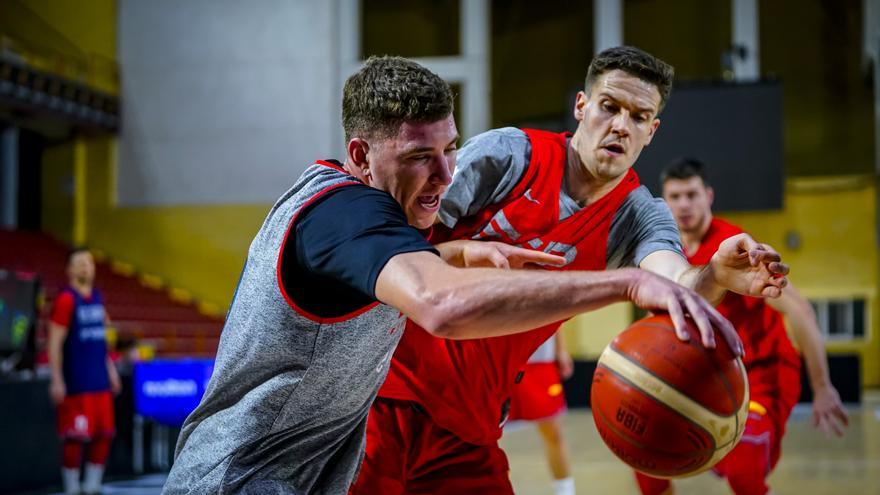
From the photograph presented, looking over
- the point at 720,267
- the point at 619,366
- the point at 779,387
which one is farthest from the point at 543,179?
the point at 779,387

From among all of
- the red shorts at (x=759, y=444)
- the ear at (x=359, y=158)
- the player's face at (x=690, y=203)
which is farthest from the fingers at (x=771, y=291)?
the player's face at (x=690, y=203)

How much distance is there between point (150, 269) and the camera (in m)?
17.0

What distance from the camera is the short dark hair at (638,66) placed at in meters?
3.05

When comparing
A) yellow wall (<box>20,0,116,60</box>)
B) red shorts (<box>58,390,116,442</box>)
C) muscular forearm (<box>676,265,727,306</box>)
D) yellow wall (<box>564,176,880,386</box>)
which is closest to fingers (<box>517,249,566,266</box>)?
muscular forearm (<box>676,265,727,306</box>)

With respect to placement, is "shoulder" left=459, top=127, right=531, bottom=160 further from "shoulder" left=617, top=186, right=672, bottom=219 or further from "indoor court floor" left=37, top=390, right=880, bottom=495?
"indoor court floor" left=37, top=390, right=880, bottom=495

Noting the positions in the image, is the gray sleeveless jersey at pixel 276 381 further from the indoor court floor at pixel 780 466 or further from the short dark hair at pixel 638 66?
the indoor court floor at pixel 780 466

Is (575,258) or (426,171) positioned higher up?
(426,171)

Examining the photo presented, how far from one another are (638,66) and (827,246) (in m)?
14.6

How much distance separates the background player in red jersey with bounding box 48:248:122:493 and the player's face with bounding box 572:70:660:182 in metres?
5.02

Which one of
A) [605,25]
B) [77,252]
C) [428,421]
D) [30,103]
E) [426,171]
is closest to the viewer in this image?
[426,171]

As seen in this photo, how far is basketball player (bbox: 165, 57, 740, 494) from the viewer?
167cm

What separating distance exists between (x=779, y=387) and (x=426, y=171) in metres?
3.17

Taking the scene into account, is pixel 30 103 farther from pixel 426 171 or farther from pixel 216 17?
pixel 426 171

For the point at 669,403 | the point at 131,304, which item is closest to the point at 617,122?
the point at 669,403
